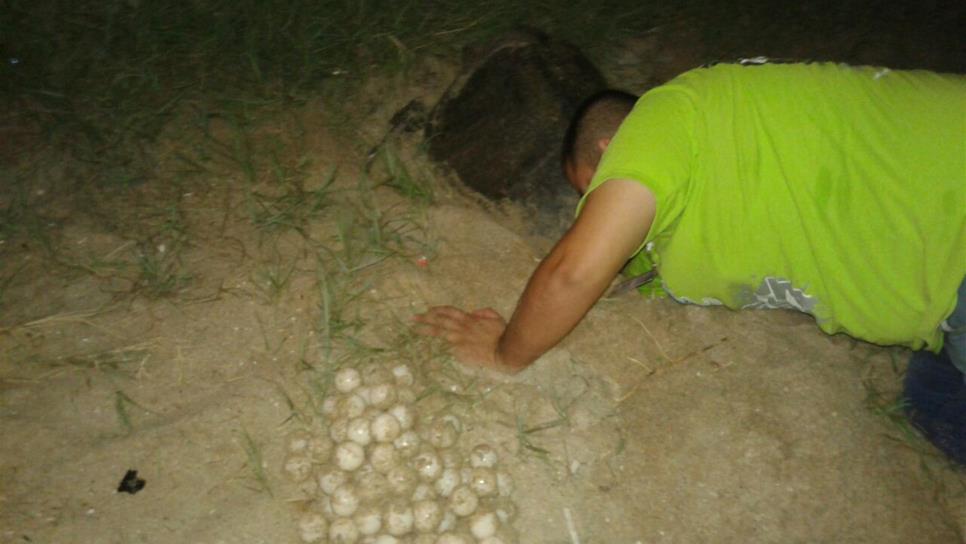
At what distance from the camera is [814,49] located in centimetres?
315

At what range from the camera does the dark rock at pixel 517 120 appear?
8.01 feet

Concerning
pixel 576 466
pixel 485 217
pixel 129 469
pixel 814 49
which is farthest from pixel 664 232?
pixel 814 49

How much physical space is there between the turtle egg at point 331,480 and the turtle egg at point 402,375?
282 millimetres

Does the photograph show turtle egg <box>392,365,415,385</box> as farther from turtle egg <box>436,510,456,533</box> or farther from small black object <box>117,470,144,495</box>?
small black object <box>117,470,144,495</box>

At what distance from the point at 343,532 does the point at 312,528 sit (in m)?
0.07

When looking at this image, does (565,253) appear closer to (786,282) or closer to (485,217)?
(786,282)

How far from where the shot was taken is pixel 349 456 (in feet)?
5.70

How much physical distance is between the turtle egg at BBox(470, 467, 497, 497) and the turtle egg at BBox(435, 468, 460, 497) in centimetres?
4

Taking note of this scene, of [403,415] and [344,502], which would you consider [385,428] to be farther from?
[344,502]

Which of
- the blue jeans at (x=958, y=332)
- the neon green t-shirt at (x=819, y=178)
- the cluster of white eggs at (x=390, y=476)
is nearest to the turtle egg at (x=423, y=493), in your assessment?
the cluster of white eggs at (x=390, y=476)

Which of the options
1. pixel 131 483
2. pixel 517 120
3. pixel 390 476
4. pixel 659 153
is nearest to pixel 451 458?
pixel 390 476

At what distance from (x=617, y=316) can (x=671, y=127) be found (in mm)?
728

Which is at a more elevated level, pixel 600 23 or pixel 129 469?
pixel 600 23

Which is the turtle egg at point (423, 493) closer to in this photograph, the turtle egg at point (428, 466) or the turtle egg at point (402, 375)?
the turtle egg at point (428, 466)
